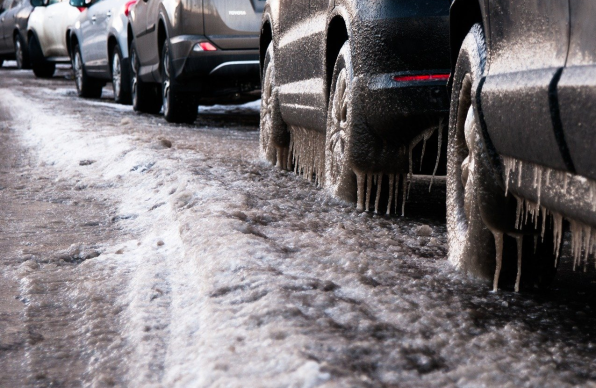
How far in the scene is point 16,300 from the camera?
3094 mm

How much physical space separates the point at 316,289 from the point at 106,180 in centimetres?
341

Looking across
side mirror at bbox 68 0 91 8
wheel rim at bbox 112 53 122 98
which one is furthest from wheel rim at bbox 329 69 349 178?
side mirror at bbox 68 0 91 8

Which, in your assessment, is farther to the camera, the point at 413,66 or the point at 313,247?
the point at 413,66

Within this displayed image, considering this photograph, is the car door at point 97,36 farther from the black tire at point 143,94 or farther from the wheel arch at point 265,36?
the wheel arch at point 265,36

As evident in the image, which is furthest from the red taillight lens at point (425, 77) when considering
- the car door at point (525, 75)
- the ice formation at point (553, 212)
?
A: the ice formation at point (553, 212)

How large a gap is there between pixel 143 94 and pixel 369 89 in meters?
7.59

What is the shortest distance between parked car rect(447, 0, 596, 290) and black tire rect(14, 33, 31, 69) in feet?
62.8

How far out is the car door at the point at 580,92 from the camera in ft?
6.43

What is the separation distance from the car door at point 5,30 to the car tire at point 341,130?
18.6m

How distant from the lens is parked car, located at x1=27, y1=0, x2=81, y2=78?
646 inches

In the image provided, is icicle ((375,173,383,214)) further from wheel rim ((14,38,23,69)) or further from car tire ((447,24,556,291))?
wheel rim ((14,38,23,69))

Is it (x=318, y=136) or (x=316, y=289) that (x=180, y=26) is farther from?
(x=316, y=289)

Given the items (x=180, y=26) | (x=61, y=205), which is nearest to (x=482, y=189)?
(x=61, y=205)

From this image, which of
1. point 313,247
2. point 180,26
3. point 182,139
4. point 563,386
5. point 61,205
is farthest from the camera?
point 180,26
